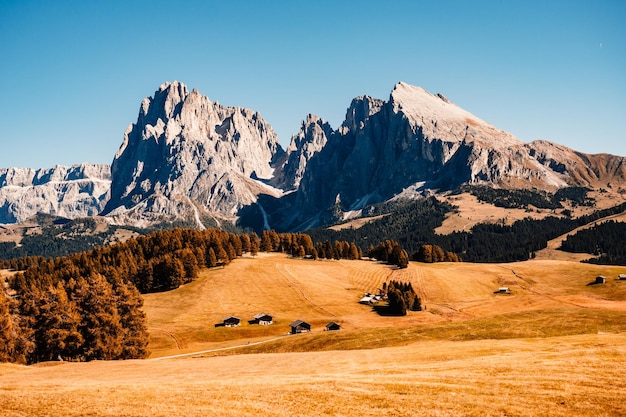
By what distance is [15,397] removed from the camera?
32.8 m

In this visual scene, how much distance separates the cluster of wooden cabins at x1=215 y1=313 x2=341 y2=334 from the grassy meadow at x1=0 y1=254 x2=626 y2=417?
2656mm

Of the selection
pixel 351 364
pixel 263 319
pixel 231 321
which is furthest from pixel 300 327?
pixel 351 364

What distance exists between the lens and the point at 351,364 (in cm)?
5544

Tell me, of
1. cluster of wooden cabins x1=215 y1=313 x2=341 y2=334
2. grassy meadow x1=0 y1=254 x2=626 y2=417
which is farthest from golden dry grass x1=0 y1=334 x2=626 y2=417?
cluster of wooden cabins x1=215 y1=313 x2=341 y2=334

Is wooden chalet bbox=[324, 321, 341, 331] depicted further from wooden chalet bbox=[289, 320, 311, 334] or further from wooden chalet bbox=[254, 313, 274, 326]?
wooden chalet bbox=[254, 313, 274, 326]

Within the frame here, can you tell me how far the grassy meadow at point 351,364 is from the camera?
29812 millimetres

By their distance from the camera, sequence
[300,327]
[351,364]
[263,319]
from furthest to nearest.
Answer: [263,319] < [300,327] < [351,364]

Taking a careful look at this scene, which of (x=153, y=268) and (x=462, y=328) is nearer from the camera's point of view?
(x=462, y=328)

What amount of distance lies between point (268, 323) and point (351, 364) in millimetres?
73320

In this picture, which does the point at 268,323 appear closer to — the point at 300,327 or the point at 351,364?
the point at 300,327

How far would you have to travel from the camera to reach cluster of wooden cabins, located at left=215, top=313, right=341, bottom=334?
11594 cm

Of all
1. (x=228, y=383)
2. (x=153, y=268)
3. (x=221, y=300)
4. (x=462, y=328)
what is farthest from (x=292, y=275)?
(x=228, y=383)

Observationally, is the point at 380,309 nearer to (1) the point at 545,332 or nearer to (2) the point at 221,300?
(2) the point at 221,300

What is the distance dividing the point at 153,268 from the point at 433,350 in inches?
4902
